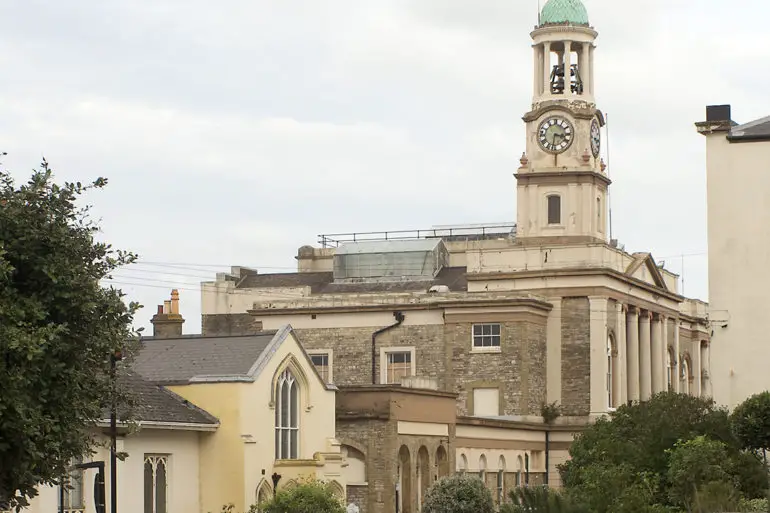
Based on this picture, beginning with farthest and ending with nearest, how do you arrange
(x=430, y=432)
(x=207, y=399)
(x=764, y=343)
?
(x=430, y=432)
(x=207, y=399)
(x=764, y=343)

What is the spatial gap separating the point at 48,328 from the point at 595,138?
63232mm

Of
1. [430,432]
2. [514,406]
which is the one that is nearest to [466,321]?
[514,406]

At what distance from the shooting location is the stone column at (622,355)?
8312 cm

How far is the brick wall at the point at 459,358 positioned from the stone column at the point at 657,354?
1053cm

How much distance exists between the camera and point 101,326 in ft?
93.2

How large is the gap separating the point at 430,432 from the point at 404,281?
2947 cm

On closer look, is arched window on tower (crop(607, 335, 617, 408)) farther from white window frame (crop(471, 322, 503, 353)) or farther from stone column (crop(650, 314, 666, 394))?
stone column (crop(650, 314, 666, 394))

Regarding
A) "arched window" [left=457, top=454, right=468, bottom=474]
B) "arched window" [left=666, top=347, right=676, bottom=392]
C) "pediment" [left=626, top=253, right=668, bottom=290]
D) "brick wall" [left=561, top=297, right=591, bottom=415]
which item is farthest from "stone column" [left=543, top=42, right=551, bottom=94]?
"arched window" [left=457, top=454, right=468, bottom=474]

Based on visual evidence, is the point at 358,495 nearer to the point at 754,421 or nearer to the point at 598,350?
the point at 754,421

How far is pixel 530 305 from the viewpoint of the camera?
261ft

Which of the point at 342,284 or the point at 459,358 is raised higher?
the point at 342,284

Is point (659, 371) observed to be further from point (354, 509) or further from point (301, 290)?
point (354, 509)

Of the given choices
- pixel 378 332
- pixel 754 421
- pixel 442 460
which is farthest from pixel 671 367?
pixel 754 421

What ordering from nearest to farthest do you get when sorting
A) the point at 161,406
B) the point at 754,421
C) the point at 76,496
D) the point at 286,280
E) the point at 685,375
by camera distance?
the point at 754,421 < the point at 76,496 < the point at 161,406 < the point at 286,280 < the point at 685,375
